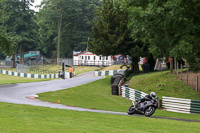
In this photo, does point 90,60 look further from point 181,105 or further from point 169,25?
point 169,25

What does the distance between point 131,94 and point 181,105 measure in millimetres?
7443

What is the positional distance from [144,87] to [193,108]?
9675mm

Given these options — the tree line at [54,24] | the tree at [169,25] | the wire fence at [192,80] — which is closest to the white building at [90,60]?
the tree line at [54,24]

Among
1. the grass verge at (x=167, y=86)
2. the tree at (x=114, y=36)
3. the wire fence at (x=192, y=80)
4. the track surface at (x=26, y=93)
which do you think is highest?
the tree at (x=114, y=36)

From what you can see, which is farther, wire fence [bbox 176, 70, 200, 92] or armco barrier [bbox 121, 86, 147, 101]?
wire fence [bbox 176, 70, 200, 92]

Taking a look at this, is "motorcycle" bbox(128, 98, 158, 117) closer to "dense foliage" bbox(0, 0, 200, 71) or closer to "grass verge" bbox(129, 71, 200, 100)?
"dense foliage" bbox(0, 0, 200, 71)

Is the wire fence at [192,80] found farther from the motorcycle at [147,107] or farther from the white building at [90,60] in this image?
the white building at [90,60]

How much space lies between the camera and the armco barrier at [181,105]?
22531mm

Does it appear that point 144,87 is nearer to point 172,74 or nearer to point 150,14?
point 172,74

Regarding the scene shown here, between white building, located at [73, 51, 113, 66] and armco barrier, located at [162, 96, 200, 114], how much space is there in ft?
178

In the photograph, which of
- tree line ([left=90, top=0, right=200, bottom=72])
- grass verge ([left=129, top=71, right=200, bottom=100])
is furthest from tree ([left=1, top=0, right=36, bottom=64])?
tree line ([left=90, top=0, right=200, bottom=72])

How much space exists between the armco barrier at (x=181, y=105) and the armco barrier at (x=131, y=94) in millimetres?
3201

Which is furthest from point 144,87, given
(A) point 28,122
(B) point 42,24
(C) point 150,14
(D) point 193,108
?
(B) point 42,24

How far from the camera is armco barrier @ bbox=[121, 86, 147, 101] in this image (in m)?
27.7
